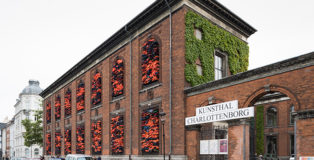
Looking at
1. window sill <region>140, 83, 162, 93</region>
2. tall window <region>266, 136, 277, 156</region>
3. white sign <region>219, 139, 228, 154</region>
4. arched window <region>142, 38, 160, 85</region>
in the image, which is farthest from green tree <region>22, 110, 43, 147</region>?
white sign <region>219, 139, 228, 154</region>

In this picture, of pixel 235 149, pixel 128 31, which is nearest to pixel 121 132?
pixel 128 31

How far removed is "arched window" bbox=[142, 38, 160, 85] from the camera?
21.3 meters

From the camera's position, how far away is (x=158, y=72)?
21.1m

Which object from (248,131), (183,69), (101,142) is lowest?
(101,142)

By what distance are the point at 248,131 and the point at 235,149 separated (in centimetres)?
122

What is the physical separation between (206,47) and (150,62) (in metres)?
4.41

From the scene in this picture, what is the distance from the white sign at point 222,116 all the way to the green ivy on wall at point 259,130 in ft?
58.6

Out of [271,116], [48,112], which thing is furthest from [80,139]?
[271,116]

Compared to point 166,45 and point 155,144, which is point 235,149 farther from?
point 166,45

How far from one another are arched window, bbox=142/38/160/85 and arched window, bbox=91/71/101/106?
29.7 ft

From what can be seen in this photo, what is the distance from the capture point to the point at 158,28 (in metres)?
21.5

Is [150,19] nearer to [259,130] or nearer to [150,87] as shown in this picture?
[150,87]

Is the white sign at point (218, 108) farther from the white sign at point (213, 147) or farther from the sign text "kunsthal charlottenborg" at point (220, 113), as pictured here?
the white sign at point (213, 147)

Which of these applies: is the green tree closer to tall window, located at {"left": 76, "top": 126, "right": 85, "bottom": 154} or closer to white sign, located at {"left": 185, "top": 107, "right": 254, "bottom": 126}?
tall window, located at {"left": 76, "top": 126, "right": 85, "bottom": 154}
